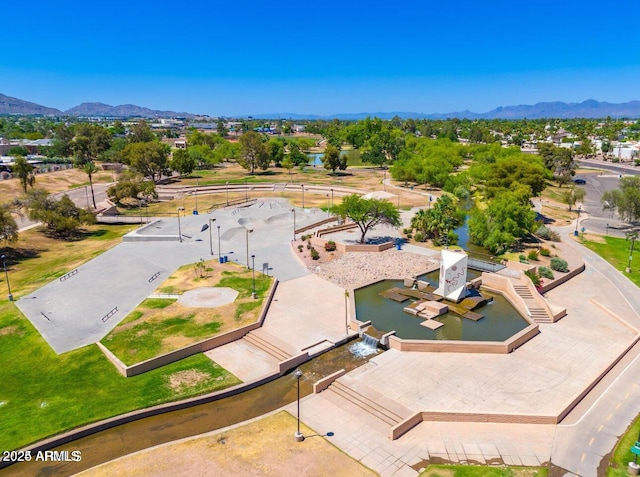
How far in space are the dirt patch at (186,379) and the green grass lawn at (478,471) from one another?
14053 mm

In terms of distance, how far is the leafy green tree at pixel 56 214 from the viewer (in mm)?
56562

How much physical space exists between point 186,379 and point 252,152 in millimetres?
89987

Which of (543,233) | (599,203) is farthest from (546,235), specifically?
(599,203)

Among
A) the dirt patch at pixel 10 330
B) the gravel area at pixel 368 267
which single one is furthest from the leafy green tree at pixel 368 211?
the dirt patch at pixel 10 330

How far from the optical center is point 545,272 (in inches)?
1634

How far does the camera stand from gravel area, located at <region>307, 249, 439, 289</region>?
42897 mm

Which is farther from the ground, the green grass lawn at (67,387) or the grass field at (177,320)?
the grass field at (177,320)

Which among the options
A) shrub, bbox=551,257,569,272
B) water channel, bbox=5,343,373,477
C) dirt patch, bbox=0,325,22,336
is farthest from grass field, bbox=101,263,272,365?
shrub, bbox=551,257,569,272

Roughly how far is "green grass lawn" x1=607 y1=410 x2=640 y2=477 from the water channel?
45.7ft

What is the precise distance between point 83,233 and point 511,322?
5581cm

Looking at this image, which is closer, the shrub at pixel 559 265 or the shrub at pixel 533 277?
the shrub at pixel 533 277

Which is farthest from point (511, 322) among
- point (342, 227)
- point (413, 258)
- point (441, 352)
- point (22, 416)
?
point (22, 416)

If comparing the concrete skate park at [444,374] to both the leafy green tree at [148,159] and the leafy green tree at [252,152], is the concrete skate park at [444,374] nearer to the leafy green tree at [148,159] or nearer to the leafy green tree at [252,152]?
the leafy green tree at [148,159]

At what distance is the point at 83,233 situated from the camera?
6094 centimetres
